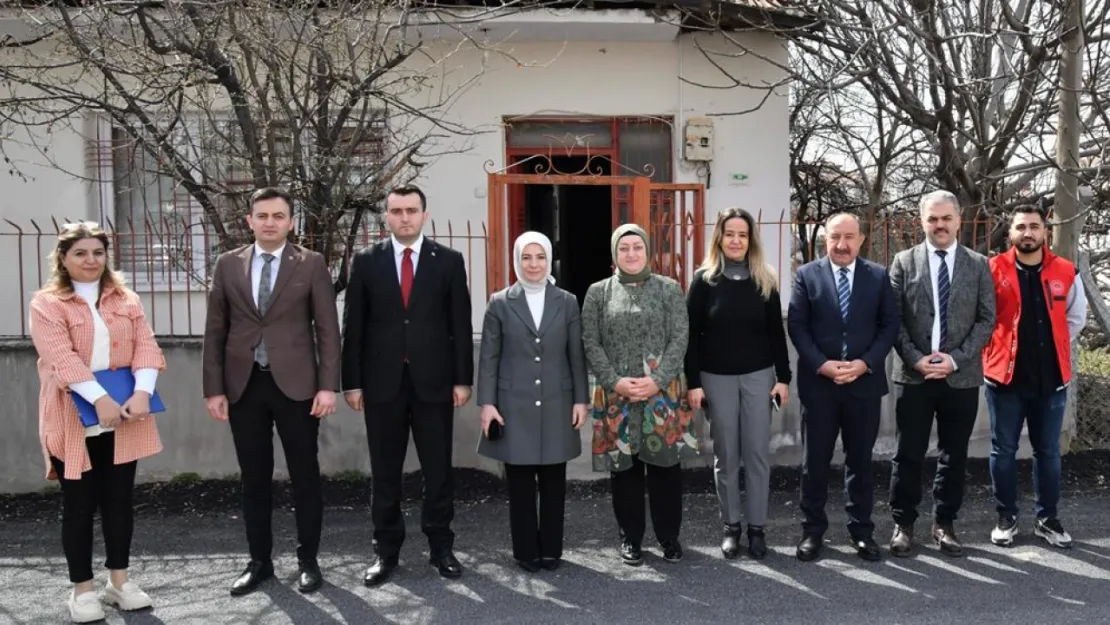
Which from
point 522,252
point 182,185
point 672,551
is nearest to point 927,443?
point 672,551

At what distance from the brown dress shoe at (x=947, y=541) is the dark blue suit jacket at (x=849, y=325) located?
0.83 meters

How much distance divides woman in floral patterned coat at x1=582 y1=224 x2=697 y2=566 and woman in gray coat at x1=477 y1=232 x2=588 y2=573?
4.7 inches

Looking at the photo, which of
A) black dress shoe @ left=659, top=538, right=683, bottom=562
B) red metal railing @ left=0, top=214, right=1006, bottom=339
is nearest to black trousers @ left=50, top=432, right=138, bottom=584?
red metal railing @ left=0, top=214, right=1006, bottom=339

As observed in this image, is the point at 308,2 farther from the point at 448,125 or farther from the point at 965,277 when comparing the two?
the point at 965,277

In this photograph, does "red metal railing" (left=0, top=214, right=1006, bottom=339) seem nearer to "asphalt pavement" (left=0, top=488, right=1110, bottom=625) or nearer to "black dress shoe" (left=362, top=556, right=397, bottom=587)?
"asphalt pavement" (left=0, top=488, right=1110, bottom=625)

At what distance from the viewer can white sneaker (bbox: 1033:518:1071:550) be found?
5148mm

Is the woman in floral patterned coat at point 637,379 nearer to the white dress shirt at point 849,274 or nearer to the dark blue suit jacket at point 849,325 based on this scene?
the dark blue suit jacket at point 849,325

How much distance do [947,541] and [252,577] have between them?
11.5ft

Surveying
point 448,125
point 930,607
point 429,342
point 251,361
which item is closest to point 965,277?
point 930,607

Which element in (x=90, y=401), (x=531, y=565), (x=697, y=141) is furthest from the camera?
(x=697, y=141)

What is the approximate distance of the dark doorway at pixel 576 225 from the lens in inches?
391

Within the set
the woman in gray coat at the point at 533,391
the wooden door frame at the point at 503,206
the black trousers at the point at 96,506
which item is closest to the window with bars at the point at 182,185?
the wooden door frame at the point at 503,206

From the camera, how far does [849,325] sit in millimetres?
4961

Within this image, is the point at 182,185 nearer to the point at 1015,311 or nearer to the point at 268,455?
the point at 268,455
